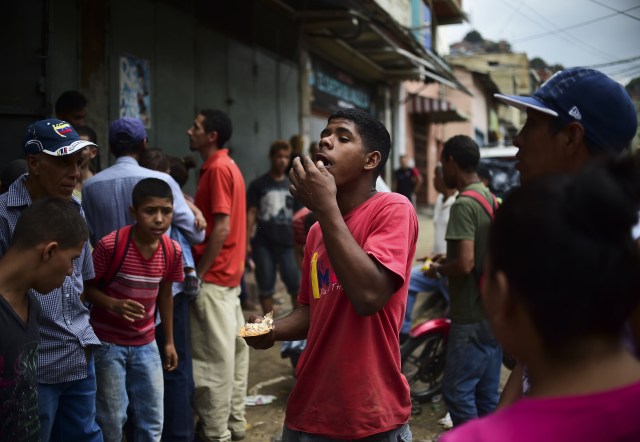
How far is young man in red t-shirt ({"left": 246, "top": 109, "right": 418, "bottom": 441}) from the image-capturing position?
82.4 inches

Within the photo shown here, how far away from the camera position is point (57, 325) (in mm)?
2855

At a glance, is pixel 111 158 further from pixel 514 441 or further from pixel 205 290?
pixel 514 441

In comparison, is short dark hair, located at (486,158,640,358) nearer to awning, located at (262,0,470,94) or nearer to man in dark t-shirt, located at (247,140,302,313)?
man in dark t-shirt, located at (247,140,302,313)

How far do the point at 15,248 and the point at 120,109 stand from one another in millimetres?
4362

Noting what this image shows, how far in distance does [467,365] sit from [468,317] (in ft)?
0.96

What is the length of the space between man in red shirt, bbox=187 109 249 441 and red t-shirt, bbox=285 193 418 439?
7.28 feet

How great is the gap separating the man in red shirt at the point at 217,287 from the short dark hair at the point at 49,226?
1.80 meters

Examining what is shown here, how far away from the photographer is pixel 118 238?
347cm

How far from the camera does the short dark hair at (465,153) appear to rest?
13.5 feet

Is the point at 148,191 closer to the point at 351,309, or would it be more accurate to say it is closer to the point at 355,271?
the point at 351,309

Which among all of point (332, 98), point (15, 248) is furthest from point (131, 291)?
point (332, 98)

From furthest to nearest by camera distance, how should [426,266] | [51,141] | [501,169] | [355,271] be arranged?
1. [501,169]
2. [426,266]
3. [51,141]
4. [355,271]

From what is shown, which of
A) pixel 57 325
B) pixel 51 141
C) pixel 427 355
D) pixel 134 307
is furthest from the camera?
pixel 427 355

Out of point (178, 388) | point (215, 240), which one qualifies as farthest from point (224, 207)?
point (178, 388)
